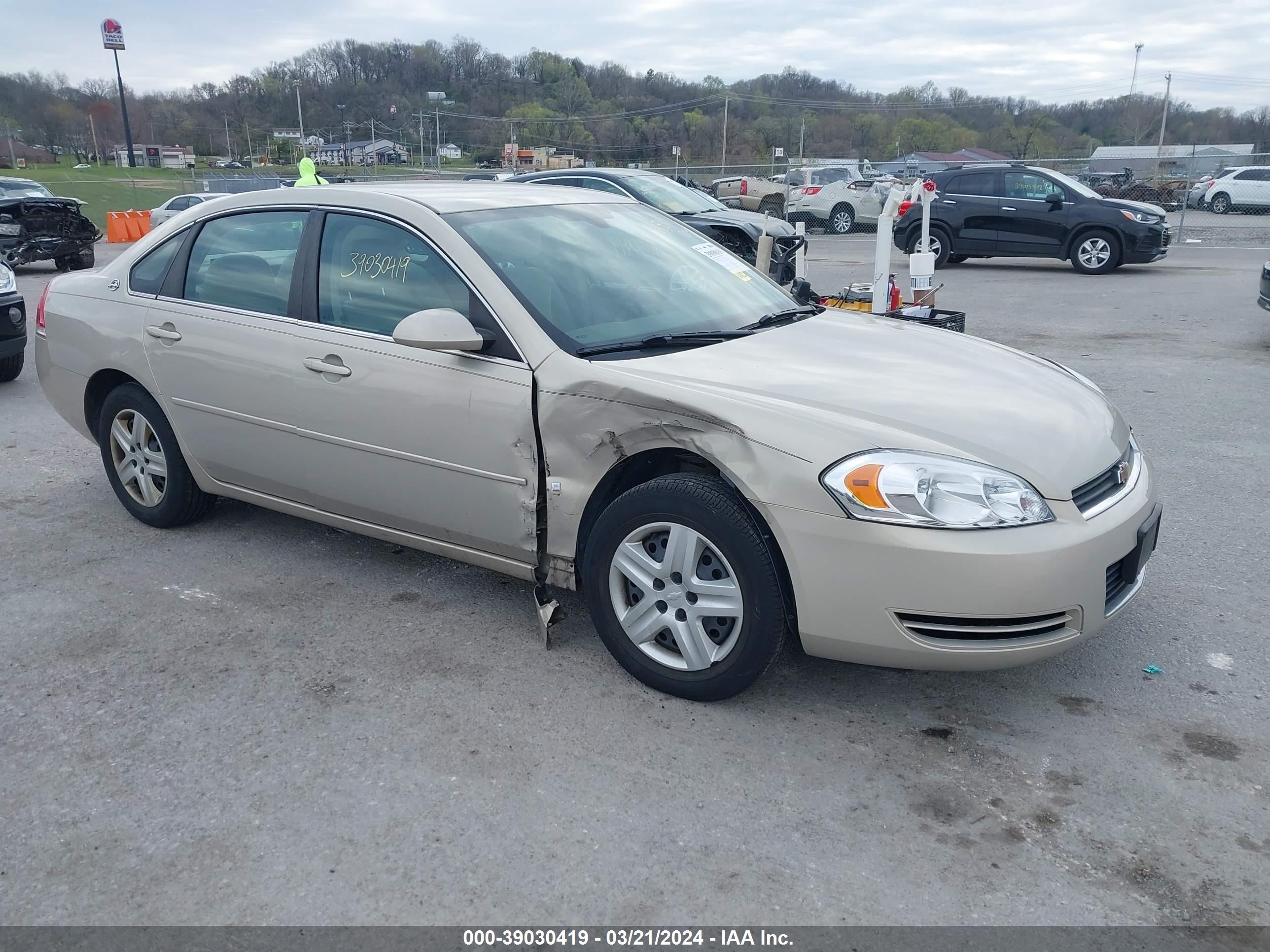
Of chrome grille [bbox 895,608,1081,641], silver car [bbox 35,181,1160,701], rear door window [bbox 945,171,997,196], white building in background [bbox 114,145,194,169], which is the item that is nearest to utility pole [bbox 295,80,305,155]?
white building in background [bbox 114,145,194,169]

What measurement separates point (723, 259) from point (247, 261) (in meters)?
2.04

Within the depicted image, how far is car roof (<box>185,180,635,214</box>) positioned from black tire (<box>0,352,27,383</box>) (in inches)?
192

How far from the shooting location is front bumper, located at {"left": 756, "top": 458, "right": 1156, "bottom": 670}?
9.25ft

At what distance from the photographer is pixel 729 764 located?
2955 millimetres

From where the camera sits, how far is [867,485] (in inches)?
113

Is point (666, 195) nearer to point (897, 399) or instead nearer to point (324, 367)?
point (324, 367)

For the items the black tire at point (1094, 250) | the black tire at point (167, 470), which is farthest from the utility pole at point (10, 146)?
the black tire at point (167, 470)

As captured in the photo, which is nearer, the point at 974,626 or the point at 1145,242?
the point at 974,626

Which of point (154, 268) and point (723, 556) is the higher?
point (154, 268)

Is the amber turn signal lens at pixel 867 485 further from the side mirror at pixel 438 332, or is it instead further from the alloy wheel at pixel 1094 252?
the alloy wheel at pixel 1094 252

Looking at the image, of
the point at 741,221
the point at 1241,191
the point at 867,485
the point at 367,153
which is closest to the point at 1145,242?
the point at 741,221

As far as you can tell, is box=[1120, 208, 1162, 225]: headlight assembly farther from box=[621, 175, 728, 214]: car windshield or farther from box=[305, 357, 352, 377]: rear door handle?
box=[305, 357, 352, 377]: rear door handle

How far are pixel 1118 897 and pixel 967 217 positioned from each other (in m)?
15.9

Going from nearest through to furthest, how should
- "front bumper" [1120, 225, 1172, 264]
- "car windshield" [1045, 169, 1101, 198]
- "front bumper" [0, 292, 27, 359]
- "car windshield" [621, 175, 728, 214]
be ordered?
"front bumper" [0, 292, 27, 359] < "car windshield" [621, 175, 728, 214] < "front bumper" [1120, 225, 1172, 264] < "car windshield" [1045, 169, 1101, 198]
